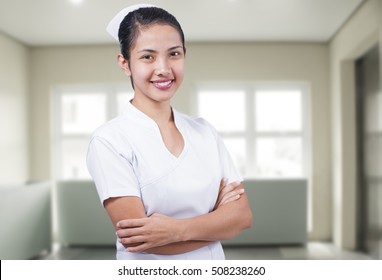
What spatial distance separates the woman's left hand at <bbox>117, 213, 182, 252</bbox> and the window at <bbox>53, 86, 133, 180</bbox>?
1.98 feet

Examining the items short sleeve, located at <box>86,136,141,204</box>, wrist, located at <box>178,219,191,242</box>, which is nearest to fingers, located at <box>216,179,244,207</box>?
wrist, located at <box>178,219,191,242</box>

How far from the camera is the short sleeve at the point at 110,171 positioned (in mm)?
1177

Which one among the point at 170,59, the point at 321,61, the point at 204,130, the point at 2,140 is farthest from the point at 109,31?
the point at 321,61

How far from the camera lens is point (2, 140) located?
167 centimetres

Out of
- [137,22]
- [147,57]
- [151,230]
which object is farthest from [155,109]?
[151,230]

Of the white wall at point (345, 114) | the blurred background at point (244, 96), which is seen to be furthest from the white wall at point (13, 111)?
the white wall at point (345, 114)

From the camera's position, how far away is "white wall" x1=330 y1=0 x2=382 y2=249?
1.68 metres

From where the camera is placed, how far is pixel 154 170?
124 cm

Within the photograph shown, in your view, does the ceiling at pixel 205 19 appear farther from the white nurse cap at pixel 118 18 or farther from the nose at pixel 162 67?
the nose at pixel 162 67

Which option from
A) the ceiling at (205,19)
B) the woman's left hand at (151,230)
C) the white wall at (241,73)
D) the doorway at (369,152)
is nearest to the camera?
the woman's left hand at (151,230)

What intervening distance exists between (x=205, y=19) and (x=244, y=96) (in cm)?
36

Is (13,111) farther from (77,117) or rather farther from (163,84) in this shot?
(163,84)

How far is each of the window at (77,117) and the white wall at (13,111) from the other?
0.40 ft

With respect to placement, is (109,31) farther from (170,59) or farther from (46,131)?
(46,131)
